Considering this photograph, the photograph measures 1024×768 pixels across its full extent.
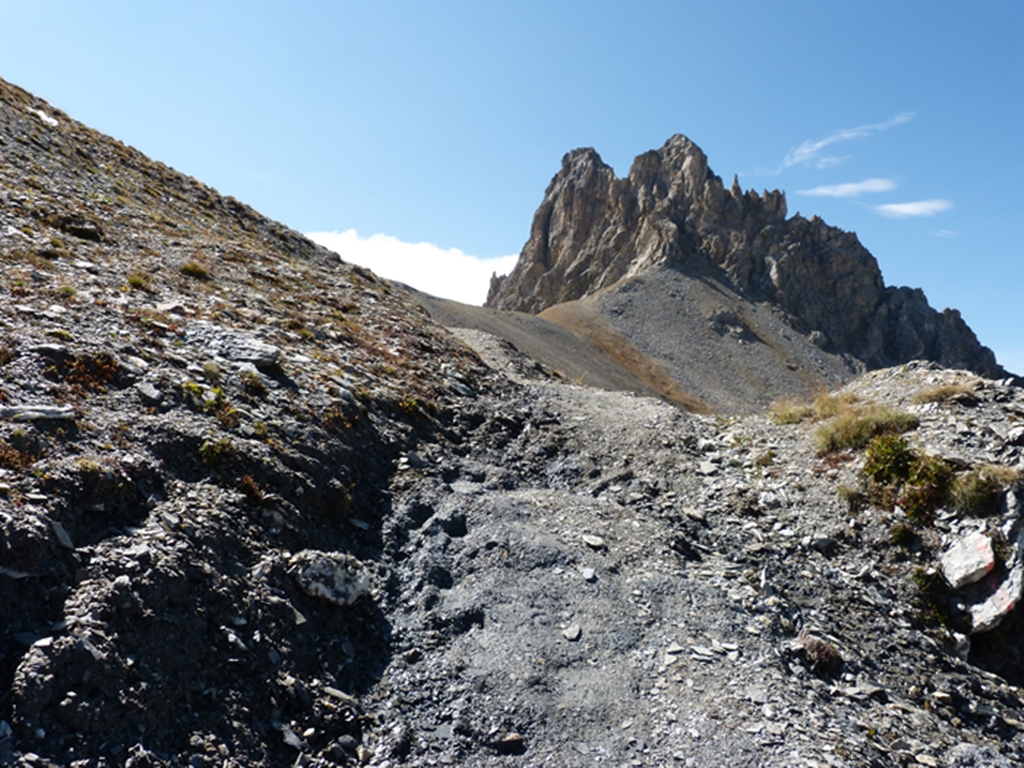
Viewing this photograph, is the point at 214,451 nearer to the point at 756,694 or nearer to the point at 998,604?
the point at 756,694

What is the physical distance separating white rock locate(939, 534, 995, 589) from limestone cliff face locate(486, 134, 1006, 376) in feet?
290

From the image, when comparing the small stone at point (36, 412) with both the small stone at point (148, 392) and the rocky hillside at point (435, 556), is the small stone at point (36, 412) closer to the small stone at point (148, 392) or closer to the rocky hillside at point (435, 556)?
the rocky hillside at point (435, 556)

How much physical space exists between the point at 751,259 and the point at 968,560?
98764 millimetres

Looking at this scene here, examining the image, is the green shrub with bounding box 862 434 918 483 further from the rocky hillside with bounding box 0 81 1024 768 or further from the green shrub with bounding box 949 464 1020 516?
the green shrub with bounding box 949 464 1020 516

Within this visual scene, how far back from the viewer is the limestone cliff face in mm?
101125

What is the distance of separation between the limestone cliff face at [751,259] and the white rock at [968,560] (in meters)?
88.3

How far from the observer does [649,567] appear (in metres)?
11.4

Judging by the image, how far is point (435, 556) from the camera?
438 inches

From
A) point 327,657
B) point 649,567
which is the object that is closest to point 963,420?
point 649,567

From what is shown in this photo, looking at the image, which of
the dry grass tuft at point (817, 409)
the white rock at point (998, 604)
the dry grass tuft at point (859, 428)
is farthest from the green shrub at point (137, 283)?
the white rock at point (998, 604)

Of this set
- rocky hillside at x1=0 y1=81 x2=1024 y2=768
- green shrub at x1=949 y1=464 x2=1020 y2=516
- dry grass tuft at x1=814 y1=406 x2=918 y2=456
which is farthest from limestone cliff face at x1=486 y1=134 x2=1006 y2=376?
green shrub at x1=949 y1=464 x2=1020 y2=516

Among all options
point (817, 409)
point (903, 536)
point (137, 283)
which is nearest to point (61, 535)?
point (137, 283)

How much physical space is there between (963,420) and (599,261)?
95533mm

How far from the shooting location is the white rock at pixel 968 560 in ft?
36.7
